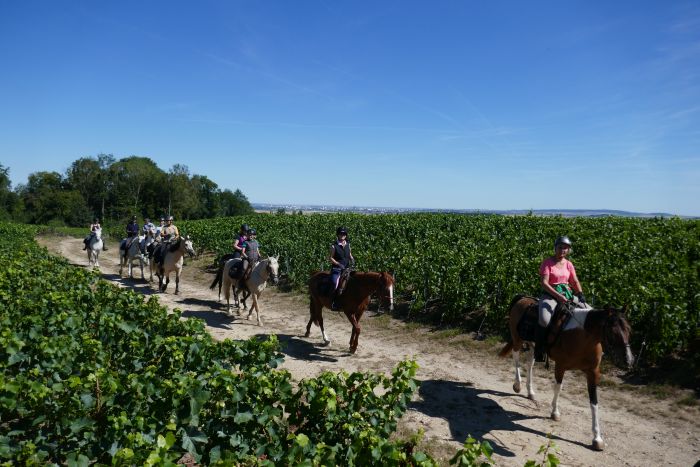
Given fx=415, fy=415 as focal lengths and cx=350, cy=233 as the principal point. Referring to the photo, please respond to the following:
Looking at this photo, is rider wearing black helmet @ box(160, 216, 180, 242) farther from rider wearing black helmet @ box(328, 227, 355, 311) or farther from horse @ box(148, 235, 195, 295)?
rider wearing black helmet @ box(328, 227, 355, 311)

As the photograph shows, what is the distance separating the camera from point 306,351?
11.7m

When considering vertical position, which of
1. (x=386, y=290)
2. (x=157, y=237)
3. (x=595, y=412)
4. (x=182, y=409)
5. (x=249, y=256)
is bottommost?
(x=595, y=412)

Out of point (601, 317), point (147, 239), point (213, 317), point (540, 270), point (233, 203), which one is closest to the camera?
point (601, 317)

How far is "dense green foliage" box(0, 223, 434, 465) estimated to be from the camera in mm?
3766

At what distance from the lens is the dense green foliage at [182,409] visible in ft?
12.4

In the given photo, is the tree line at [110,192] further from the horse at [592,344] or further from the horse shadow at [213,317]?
the horse at [592,344]

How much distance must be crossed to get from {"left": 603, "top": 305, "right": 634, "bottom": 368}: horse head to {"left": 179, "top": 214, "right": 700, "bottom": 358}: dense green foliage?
4.37 metres

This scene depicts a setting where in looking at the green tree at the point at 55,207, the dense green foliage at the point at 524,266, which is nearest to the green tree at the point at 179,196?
the green tree at the point at 55,207

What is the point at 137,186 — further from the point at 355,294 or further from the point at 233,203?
the point at 355,294

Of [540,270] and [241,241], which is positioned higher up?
[540,270]

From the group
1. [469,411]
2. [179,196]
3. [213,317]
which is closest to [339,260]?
[469,411]

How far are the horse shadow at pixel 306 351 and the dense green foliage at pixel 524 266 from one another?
4.46 m

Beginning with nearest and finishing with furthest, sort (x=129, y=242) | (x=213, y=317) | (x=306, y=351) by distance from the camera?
(x=306, y=351) < (x=213, y=317) < (x=129, y=242)

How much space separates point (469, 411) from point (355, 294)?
4.05 m
